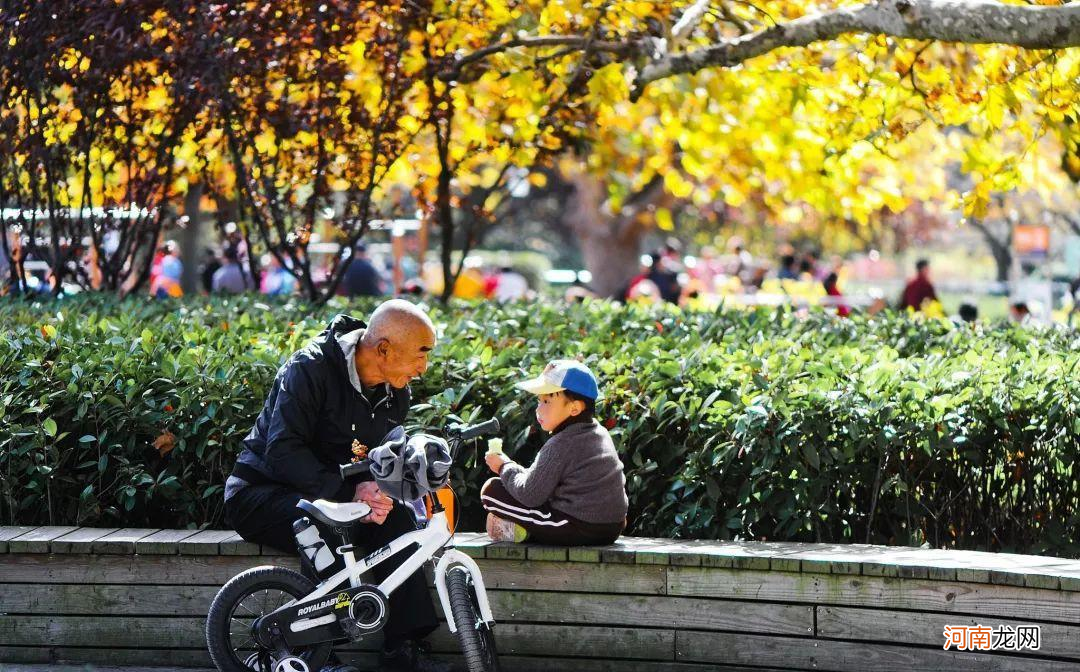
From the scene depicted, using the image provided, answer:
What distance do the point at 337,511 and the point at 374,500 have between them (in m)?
0.14

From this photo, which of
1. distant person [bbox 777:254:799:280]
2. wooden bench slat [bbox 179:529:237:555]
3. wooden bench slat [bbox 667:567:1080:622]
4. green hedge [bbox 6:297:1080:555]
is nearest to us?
wooden bench slat [bbox 667:567:1080:622]

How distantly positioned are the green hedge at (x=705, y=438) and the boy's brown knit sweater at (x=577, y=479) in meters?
0.38

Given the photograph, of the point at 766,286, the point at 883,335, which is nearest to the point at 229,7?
the point at 883,335

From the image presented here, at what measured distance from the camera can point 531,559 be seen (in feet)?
17.5

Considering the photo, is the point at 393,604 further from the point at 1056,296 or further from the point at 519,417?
the point at 1056,296

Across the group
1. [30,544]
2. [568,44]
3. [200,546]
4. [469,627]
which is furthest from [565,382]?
[568,44]

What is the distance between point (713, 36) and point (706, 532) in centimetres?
562

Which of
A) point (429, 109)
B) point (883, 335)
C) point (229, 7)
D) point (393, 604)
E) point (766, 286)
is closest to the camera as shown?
point (393, 604)

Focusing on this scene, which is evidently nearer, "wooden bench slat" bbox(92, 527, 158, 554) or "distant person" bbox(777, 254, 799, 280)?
"wooden bench slat" bbox(92, 527, 158, 554)

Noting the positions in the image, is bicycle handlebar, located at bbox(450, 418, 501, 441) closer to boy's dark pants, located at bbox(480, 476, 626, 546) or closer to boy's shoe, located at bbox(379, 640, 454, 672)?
boy's dark pants, located at bbox(480, 476, 626, 546)

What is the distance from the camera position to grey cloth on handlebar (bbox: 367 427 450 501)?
4.72 metres

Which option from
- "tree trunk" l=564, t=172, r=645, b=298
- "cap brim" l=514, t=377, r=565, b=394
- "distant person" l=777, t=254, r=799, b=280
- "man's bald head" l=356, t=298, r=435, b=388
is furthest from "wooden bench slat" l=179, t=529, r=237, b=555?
"tree trunk" l=564, t=172, r=645, b=298

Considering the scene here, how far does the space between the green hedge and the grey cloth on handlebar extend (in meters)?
1.12

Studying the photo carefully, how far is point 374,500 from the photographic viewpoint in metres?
4.89
